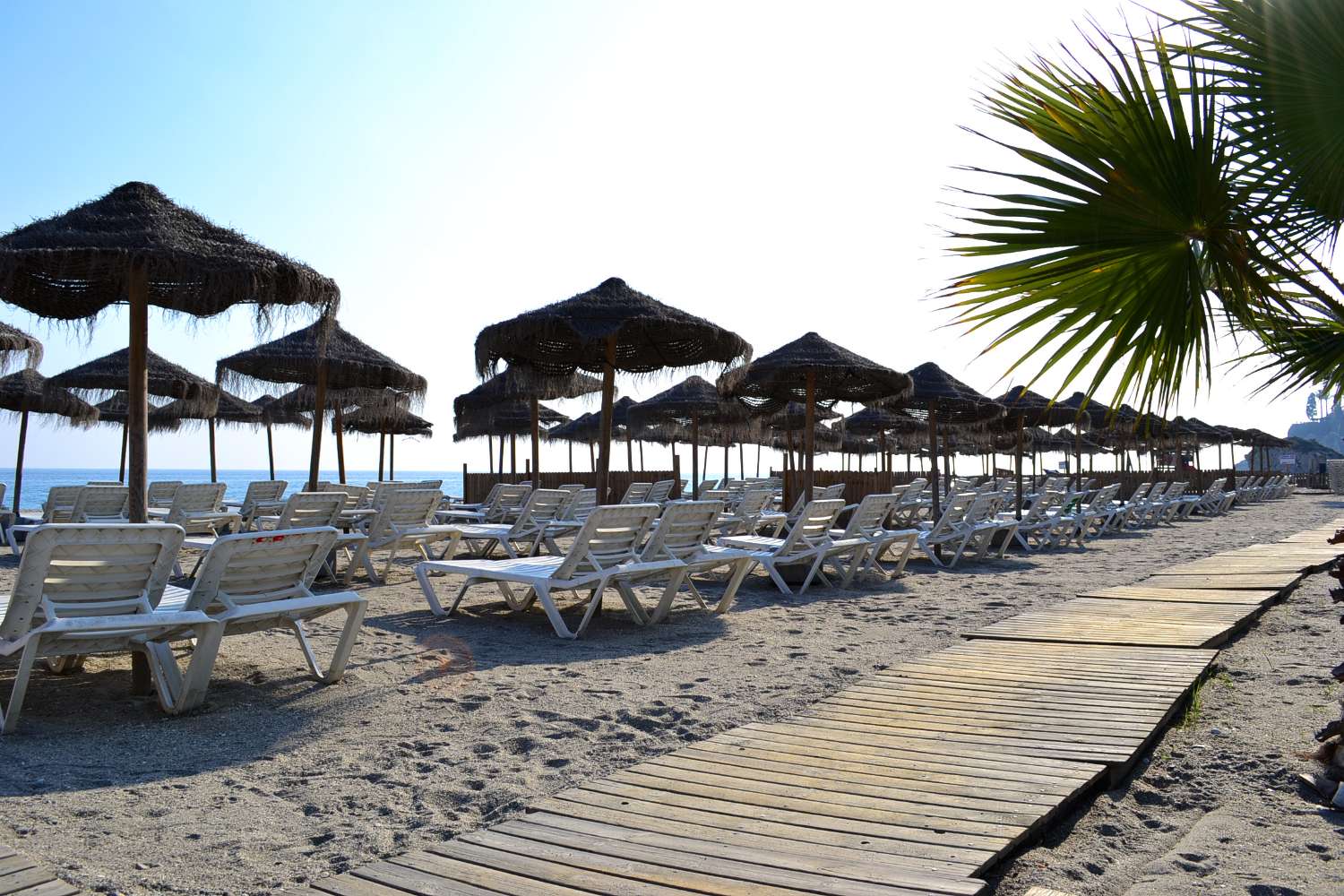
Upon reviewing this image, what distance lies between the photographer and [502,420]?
69.3 ft

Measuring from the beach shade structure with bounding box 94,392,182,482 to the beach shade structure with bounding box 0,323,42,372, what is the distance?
4628mm

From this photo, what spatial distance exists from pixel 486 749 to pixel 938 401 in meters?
11.4

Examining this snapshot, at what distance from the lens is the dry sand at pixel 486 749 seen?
243cm

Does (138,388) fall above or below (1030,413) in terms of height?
below

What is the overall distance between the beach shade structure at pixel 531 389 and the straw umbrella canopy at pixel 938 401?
4.53 m

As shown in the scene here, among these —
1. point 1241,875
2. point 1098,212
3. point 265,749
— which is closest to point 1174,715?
point 1241,875

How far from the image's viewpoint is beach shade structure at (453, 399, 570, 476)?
17875 mm

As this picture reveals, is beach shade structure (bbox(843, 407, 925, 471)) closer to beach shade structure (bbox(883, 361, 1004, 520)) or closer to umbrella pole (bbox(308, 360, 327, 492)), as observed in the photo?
beach shade structure (bbox(883, 361, 1004, 520))

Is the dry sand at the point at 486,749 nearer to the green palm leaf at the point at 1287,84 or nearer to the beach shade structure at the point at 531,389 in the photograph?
the green palm leaf at the point at 1287,84

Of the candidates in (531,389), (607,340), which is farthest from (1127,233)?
(531,389)

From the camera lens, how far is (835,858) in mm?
2285

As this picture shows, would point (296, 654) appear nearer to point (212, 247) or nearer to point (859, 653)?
point (212, 247)

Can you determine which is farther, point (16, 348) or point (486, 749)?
point (16, 348)

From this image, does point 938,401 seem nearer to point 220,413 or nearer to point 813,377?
point 813,377
